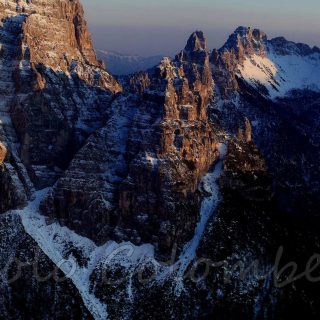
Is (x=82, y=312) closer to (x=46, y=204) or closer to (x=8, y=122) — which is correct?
(x=46, y=204)

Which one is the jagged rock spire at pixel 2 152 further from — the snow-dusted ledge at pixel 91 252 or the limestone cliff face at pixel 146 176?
the limestone cliff face at pixel 146 176

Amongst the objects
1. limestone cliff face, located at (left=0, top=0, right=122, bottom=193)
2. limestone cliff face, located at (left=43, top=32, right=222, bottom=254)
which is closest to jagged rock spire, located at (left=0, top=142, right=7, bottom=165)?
limestone cliff face, located at (left=0, top=0, right=122, bottom=193)

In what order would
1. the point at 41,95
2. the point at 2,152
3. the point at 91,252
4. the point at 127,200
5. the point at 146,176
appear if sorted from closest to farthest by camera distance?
1. the point at 146,176
2. the point at 127,200
3. the point at 91,252
4. the point at 2,152
5. the point at 41,95

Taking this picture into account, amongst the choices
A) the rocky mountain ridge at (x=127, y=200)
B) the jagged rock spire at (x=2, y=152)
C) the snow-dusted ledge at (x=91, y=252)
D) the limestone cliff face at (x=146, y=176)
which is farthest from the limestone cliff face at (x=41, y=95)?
the snow-dusted ledge at (x=91, y=252)

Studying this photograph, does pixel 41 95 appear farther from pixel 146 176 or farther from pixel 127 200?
pixel 127 200

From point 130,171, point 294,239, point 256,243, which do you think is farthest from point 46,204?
point 294,239

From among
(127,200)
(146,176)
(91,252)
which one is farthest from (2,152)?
(146,176)
